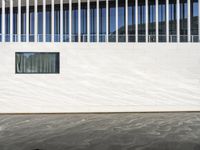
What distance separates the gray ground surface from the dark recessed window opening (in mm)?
3823

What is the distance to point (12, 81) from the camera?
28.8m

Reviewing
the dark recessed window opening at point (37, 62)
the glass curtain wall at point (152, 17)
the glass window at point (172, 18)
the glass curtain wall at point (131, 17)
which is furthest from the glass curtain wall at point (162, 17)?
the dark recessed window opening at point (37, 62)

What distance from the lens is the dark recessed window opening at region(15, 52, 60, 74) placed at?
29.2m

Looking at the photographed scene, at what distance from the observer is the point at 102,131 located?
19.9 meters

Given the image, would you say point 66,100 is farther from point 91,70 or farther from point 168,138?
point 168,138

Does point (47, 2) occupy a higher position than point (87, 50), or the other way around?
point (47, 2)

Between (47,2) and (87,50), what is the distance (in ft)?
23.6

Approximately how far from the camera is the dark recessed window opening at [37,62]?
29.2m

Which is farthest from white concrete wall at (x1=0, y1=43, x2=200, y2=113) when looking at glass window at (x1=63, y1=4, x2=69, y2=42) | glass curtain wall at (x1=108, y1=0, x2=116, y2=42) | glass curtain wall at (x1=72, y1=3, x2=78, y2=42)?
glass window at (x1=63, y1=4, x2=69, y2=42)

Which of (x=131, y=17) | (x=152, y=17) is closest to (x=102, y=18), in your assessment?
(x=131, y=17)

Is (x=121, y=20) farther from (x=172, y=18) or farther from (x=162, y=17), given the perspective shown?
(x=172, y=18)

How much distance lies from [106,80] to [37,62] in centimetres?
537

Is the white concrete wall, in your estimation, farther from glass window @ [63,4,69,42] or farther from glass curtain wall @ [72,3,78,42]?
glass window @ [63,4,69,42]

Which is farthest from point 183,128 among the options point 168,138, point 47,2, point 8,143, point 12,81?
point 47,2
